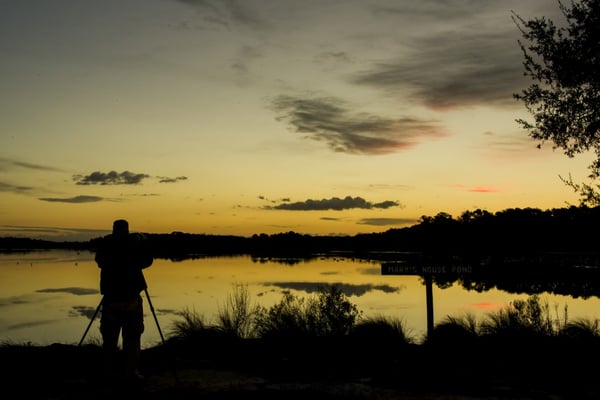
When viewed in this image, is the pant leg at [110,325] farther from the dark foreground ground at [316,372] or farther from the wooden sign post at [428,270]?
the wooden sign post at [428,270]

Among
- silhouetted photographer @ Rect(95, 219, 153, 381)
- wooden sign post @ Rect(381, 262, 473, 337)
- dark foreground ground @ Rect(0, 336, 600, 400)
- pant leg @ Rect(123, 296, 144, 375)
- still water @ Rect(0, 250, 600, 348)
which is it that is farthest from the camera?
still water @ Rect(0, 250, 600, 348)

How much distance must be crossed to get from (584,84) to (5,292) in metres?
42.2

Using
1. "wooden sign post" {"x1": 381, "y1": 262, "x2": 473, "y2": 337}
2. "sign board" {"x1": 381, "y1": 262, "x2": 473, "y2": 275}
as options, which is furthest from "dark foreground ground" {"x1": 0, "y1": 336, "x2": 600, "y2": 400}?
"sign board" {"x1": 381, "y1": 262, "x2": 473, "y2": 275}

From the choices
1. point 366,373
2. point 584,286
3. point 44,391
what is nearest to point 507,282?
point 584,286

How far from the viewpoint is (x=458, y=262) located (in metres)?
13.9

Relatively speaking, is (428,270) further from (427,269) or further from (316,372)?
(316,372)

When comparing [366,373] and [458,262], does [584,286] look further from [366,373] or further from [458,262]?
[366,373]

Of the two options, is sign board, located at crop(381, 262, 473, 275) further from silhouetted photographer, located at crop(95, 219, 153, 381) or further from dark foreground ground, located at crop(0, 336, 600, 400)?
silhouetted photographer, located at crop(95, 219, 153, 381)

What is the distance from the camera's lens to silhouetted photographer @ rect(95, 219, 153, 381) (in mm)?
10633

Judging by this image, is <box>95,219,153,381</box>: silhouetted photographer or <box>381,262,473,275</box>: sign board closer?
<box>95,219,153,381</box>: silhouetted photographer

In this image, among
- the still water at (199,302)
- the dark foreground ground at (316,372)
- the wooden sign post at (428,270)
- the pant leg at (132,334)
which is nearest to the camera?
the dark foreground ground at (316,372)

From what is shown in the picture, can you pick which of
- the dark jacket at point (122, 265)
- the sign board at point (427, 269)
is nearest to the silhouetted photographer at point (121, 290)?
the dark jacket at point (122, 265)

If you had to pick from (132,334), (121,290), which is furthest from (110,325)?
(121,290)

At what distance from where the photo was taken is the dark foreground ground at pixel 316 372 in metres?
9.51
